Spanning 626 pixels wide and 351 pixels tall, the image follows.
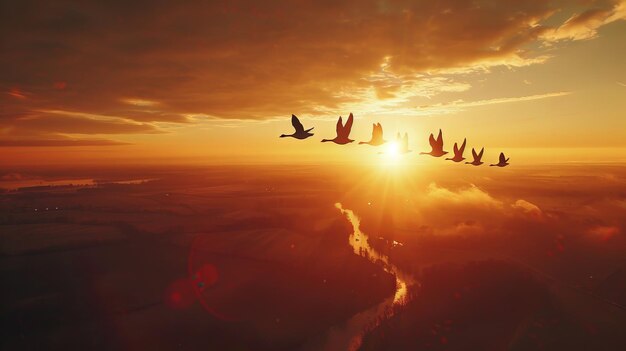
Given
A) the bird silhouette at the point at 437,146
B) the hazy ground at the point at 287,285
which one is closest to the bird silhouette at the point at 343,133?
the bird silhouette at the point at 437,146

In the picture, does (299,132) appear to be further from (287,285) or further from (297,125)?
(287,285)

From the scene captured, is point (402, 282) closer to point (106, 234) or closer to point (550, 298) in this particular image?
point (550, 298)

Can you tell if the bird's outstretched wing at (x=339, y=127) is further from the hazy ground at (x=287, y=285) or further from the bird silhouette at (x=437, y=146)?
the hazy ground at (x=287, y=285)

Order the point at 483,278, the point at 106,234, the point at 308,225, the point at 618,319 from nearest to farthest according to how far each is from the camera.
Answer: the point at 618,319
the point at 483,278
the point at 106,234
the point at 308,225

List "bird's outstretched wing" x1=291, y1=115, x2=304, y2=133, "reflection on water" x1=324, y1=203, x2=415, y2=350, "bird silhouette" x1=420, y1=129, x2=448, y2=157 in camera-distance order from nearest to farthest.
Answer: "bird's outstretched wing" x1=291, y1=115, x2=304, y2=133
"bird silhouette" x1=420, y1=129, x2=448, y2=157
"reflection on water" x1=324, y1=203, x2=415, y2=350

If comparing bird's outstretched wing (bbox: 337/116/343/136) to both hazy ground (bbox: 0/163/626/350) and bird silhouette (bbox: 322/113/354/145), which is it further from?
hazy ground (bbox: 0/163/626/350)

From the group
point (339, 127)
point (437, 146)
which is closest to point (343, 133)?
point (339, 127)

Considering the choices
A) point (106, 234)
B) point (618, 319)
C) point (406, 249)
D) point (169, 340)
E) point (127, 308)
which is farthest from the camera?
point (106, 234)

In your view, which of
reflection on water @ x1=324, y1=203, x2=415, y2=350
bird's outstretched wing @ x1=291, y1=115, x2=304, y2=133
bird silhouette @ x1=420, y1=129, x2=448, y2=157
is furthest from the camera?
reflection on water @ x1=324, y1=203, x2=415, y2=350

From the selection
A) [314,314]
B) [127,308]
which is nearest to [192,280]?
[127,308]

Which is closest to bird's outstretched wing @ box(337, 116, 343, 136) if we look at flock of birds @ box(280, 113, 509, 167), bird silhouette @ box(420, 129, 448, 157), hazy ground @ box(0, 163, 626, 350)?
flock of birds @ box(280, 113, 509, 167)

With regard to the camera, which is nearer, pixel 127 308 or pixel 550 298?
pixel 127 308
